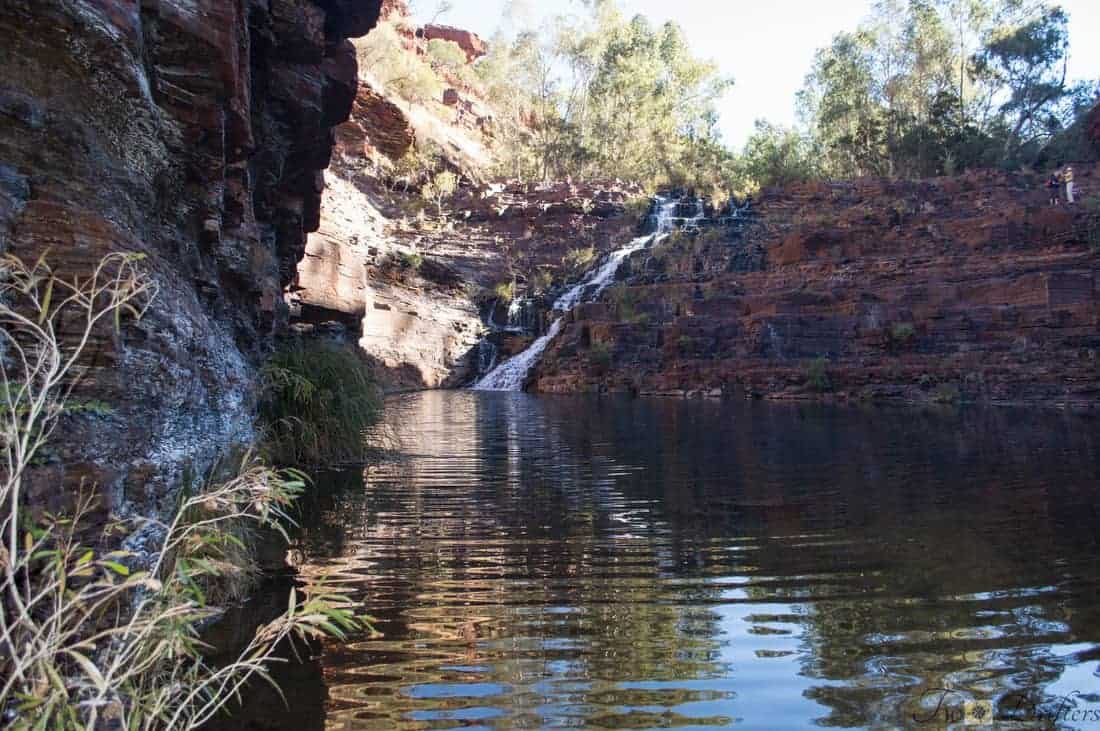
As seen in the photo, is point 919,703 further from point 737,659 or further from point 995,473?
point 995,473

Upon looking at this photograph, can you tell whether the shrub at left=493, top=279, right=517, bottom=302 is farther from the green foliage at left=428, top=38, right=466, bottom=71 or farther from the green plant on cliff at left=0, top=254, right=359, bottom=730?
the green foliage at left=428, top=38, right=466, bottom=71

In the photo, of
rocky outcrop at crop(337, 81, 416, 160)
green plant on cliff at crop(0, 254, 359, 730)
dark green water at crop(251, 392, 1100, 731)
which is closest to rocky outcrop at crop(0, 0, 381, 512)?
green plant on cliff at crop(0, 254, 359, 730)

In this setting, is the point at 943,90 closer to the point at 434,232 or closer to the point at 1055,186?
the point at 1055,186

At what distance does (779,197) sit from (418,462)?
1473 inches

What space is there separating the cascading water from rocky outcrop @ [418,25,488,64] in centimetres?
5213

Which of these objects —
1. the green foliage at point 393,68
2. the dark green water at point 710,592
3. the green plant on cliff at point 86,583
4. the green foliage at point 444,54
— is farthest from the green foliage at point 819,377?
the green foliage at point 444,54

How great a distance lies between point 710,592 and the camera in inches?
217

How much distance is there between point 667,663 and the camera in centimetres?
420

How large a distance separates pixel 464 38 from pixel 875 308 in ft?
244

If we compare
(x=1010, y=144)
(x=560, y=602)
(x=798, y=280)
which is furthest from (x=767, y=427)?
(x=1010, y=144)

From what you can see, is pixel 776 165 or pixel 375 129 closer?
pixel 776 165

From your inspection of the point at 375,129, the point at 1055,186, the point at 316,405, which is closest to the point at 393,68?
the point at 375,129

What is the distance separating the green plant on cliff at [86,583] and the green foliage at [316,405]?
16.9 feet

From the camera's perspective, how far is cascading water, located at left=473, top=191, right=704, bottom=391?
121ft
